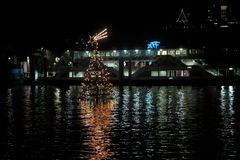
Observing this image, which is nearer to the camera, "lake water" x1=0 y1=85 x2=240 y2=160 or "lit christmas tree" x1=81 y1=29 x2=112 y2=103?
"lake water" x1=0 y1=85 x2=240 y2=160

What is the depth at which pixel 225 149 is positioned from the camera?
18359 millimetres

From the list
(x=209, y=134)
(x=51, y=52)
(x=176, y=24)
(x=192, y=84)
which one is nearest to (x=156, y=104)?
(x=209, y=134)

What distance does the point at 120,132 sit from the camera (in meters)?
22.5

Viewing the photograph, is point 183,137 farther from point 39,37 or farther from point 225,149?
point 39,37

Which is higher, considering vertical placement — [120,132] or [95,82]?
[95,82]

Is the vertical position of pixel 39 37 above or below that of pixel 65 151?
above

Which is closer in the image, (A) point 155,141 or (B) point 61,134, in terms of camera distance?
(A) point 155,141

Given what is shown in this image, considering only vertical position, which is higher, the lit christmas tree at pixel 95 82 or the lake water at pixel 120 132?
the lit christmas tree at pixel 95 82

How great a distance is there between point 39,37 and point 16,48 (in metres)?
4.09

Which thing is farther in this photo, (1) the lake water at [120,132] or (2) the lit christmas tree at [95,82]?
(2) the lit christmas tree at [95,82]

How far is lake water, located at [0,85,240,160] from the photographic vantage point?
58.5 ft

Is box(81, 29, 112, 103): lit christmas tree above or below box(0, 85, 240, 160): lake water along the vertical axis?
above

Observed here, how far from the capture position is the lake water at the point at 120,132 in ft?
58.5

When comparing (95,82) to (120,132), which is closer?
(120,132)
